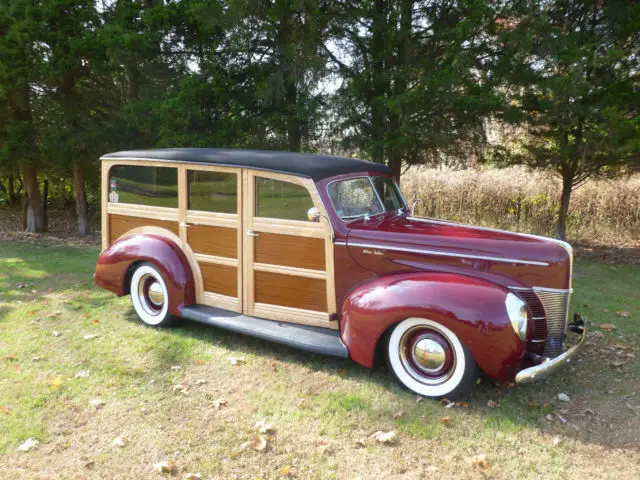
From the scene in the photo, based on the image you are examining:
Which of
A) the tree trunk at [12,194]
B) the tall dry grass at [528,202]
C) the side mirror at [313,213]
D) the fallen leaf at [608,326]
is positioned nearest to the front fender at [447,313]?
the side mirror at [313,213]

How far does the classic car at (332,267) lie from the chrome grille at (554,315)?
11 millimetres

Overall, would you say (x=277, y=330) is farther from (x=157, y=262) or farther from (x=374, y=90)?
(x=374, y=90)

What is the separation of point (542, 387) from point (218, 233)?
345 cm

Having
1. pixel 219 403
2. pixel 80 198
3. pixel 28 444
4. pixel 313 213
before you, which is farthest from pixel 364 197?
pixel 80 198

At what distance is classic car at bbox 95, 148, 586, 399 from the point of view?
3.96 metres

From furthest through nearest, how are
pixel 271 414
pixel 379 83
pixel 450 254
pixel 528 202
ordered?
pixel 528 202 → pixel 379 83 → pixel 450 254 → pixel 271 414

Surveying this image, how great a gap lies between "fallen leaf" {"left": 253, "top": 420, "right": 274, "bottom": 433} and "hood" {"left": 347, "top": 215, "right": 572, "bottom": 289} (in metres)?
1.60

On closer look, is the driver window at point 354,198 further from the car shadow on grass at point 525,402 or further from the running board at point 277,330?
the car shadow on grass at point 525,402

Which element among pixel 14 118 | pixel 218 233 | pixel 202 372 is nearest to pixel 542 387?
pixel 202 372

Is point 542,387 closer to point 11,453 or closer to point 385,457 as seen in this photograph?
point 385,457

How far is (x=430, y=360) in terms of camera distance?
412 centimetres

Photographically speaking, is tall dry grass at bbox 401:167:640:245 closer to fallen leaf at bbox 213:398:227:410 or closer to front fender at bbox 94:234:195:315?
front fender at bbox 94:234:195:315

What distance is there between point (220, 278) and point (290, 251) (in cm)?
100

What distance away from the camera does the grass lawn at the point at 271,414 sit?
3.33 meters
